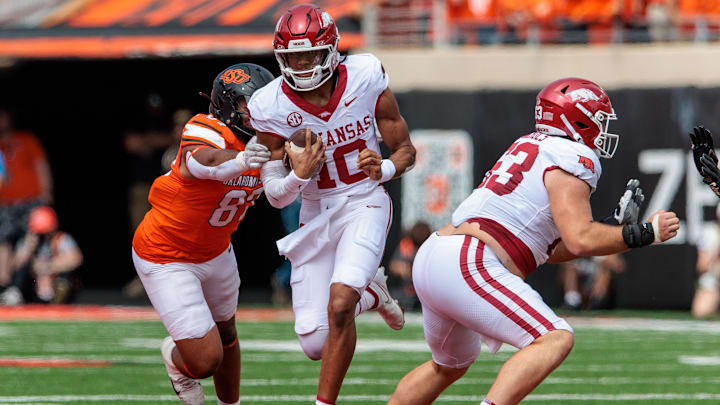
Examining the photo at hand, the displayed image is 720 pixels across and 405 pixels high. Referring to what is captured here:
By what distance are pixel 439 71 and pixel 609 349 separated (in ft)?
19.4

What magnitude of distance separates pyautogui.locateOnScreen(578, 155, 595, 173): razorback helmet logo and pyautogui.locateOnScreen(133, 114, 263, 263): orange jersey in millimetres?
1689

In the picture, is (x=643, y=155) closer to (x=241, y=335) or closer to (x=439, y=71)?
(x=439, y=71)

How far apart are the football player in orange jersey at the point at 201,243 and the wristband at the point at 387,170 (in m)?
0.55

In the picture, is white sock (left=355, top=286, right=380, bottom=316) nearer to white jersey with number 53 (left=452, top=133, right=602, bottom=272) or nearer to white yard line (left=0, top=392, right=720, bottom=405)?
white yard line (left=0, top=392, right=720, bottom=405)

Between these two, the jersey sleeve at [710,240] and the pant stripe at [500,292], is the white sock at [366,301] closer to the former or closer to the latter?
the pant stripe at [500,292]

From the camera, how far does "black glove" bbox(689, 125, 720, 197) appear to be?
216 inches

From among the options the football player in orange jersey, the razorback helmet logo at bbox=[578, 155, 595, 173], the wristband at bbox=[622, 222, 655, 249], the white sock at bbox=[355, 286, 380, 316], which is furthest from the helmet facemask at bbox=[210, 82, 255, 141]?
the wristband at bbox=[622, 222, 655, 249]

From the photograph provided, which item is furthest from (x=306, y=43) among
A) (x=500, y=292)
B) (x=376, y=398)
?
(x=376, y=398)

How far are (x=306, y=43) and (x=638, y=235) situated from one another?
175 cm

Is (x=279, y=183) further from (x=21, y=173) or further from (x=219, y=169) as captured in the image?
(x=21, y=173)

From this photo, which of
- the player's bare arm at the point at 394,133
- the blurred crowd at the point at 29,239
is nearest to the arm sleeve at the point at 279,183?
the player's bare arm at the point at 394,133

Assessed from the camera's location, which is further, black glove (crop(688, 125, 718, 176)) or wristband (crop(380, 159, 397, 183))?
wristband (crop(380, 159, 397, 183))

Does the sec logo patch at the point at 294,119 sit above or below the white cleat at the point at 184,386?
above

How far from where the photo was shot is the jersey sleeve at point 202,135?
6039 mm
